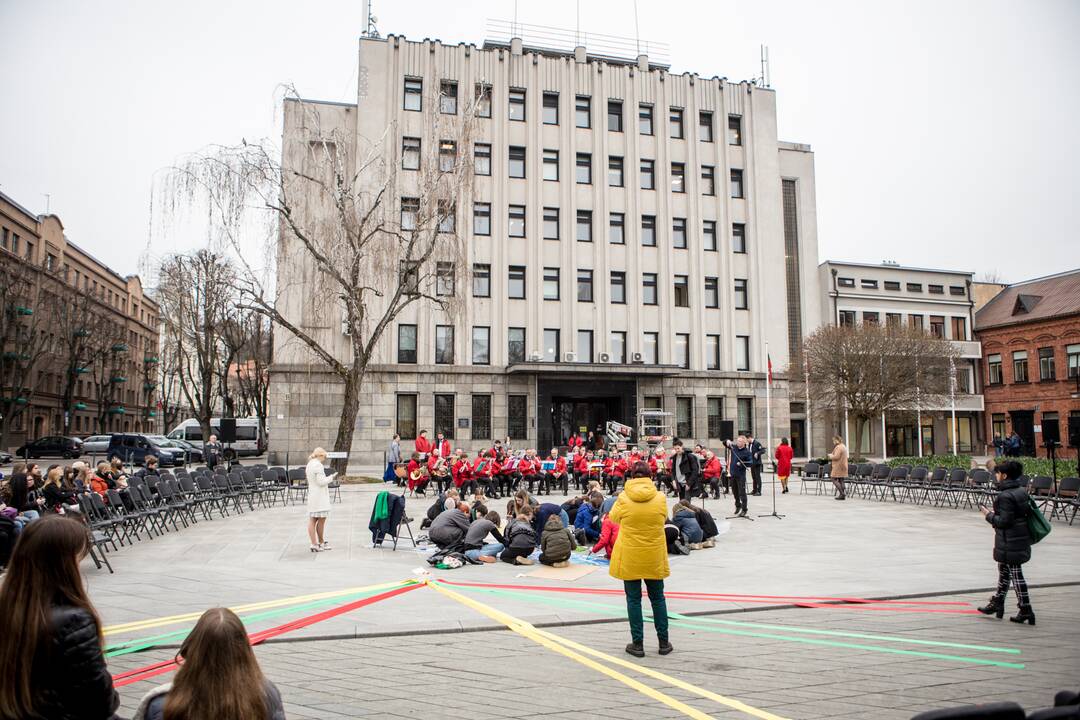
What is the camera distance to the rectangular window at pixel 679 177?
134ft

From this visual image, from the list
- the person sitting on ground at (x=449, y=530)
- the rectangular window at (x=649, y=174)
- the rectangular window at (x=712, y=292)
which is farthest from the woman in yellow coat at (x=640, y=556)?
the rectangular window at (x=649, y=174)

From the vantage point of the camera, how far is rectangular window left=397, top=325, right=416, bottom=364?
36.0 m

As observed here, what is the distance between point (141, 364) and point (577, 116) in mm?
64610

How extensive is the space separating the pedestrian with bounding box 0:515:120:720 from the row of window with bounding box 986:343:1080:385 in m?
55.2

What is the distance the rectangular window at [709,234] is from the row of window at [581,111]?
186 inches

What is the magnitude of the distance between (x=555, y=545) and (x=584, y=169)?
101ft

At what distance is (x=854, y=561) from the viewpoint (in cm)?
1209

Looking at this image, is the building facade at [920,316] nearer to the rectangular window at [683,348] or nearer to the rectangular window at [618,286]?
the rectangular window at [683,348]

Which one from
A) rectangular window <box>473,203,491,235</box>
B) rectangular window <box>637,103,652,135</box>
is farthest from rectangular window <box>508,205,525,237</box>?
rectangular window <box>637,103,652,135</box>

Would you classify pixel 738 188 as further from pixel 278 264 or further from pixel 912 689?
pixel 912 689

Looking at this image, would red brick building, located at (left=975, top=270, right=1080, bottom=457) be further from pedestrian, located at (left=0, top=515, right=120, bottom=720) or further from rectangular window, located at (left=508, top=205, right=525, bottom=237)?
pedestrian, located at (left=0, top=515, right=120, bottom=720)

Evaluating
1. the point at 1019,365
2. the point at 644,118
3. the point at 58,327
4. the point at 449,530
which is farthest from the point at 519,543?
the point at 1019,365

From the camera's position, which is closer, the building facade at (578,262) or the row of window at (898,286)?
the building facade at (578,262)

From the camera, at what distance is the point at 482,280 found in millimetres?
37469
